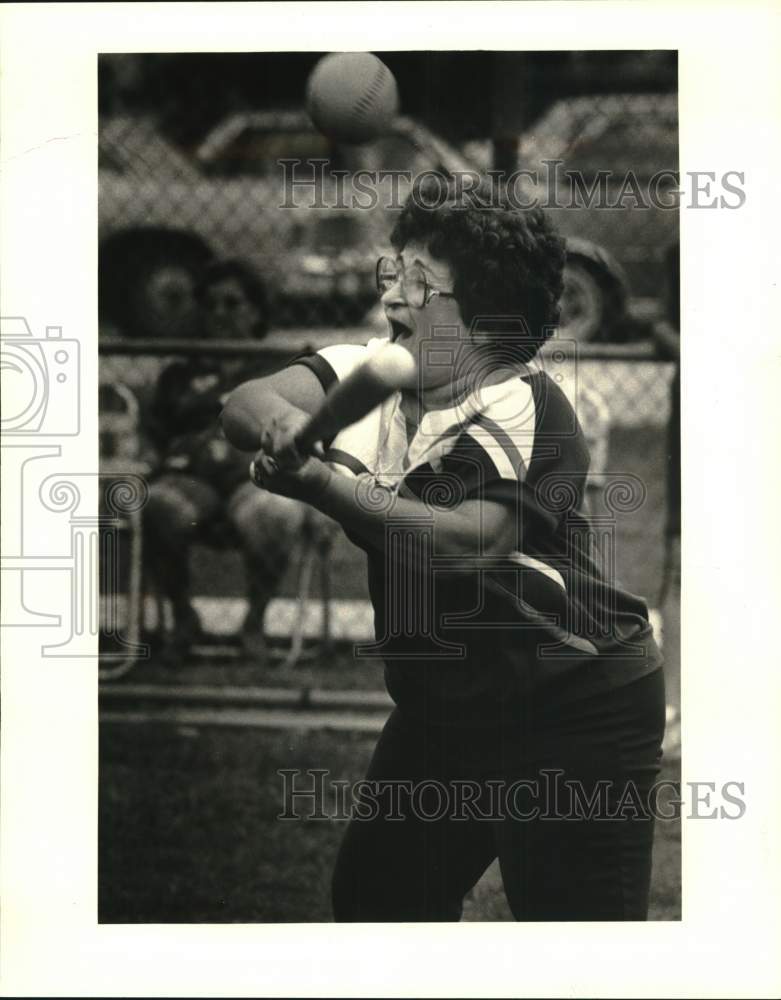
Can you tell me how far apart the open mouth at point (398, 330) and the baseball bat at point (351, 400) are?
134 mm

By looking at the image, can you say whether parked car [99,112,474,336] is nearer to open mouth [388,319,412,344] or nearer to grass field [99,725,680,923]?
open mouth [388,319,412,344]

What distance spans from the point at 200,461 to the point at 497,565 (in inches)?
97.4

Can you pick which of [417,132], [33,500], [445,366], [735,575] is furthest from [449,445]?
[417,132]

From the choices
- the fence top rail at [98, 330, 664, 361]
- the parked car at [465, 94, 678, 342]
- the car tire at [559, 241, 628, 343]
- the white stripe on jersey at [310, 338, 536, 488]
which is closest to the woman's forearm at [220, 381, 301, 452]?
the white stripe on jersey at [310, 338, 536, 488]

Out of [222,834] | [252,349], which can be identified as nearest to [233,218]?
[252,349]

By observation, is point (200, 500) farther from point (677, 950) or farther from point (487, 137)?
point (677, 950)

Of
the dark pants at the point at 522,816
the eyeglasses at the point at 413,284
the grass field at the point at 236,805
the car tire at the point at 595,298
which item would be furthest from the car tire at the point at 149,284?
the dark pants at the point at 522,816

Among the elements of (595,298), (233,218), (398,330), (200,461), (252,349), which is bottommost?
(200,461)

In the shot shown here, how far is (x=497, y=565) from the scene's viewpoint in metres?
2.98

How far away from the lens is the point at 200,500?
5320mm

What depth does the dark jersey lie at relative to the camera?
2939 millimetres

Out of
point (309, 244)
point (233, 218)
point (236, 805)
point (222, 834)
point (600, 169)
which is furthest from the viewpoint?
point (309, 244)

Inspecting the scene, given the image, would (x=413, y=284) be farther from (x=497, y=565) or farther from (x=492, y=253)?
(x=497, y=565)

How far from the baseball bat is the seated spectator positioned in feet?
7.38
